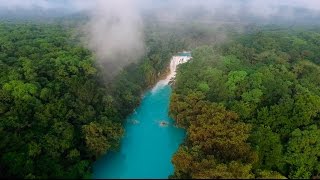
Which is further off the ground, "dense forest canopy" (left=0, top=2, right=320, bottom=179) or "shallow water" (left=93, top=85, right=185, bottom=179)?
"dense forest canopy" (left=0, top=2, right=320, bottom=179)

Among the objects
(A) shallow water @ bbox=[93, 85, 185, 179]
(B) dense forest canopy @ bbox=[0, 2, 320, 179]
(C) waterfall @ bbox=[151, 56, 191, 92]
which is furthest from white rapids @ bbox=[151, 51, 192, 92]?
(A) shallow water @ bbox=[93, 85, 185, 179]

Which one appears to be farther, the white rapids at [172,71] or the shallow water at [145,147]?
the white rapids at [172,71]

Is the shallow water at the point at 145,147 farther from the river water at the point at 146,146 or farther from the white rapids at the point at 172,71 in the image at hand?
the white rapids at the point at 172,71

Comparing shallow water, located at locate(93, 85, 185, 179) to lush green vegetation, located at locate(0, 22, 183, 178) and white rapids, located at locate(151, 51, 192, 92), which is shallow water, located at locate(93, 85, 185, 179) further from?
white rapids, located at locate(151, 51, 192, 92)

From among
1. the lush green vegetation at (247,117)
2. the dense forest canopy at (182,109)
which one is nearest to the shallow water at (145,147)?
the dense forest canopy at (182,109)

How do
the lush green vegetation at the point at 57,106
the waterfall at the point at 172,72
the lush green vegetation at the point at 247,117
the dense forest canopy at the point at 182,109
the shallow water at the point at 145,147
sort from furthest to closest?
the waterfall at the point at 172,72 → the shallow water at the point at 145,147 → the lush green vegetation at the point at 247,117 → the dense forest canopy at the point at 182,109 → the lush green vegetation at the point at 57,106

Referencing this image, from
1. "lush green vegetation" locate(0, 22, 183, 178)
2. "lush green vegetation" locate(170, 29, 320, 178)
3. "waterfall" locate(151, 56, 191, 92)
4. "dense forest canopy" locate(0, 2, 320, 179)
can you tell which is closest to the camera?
"lush green vegetation" locate(0, 22, 183, 178)

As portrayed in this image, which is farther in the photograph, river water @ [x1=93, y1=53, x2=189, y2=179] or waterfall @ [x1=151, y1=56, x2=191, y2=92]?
Answer: waterfall @ [x1=151, y1=56, x2=191, y2=92]
